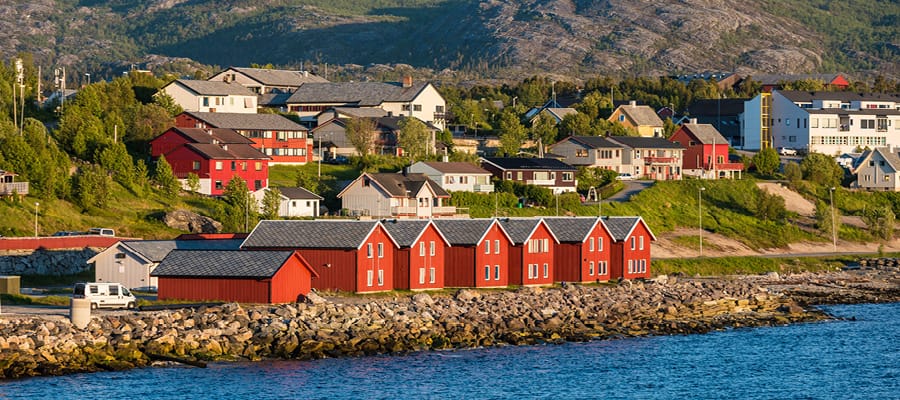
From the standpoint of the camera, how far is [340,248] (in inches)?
2547

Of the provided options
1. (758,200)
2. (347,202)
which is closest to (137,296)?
(347,202)

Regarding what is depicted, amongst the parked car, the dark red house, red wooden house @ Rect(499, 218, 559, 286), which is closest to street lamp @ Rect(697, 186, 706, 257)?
red wooden house @ Rect(499, 218, 559, 286)

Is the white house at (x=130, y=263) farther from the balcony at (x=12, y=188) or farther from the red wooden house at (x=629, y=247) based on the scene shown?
the red wooden house at (x=629, y=247)

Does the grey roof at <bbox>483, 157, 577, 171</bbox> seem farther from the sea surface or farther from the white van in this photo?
Result: the white van

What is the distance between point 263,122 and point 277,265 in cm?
4997

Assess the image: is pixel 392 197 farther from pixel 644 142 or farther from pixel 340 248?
pixel 644 142

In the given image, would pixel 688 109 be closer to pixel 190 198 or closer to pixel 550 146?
pixel 550 146

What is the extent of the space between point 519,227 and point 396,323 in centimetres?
1764

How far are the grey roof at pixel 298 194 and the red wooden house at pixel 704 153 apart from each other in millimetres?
36848

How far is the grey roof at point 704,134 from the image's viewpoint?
12094 cm

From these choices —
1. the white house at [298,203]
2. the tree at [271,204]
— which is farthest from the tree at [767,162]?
the tree at [271,204]

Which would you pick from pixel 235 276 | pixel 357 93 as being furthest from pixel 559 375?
pixel 357 93

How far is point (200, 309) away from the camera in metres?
55.4

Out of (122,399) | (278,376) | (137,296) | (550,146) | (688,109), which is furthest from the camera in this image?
(688,109)
